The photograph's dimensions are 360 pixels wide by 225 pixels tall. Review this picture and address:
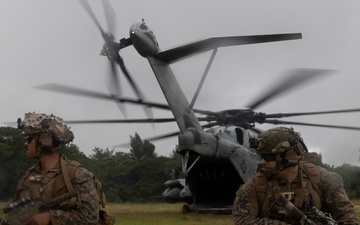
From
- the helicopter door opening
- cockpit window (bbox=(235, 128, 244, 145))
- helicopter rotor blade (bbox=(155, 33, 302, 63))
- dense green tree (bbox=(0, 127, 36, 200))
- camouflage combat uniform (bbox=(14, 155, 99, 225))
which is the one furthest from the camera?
dense green tree (bbox=(0, 127, 36, 200))

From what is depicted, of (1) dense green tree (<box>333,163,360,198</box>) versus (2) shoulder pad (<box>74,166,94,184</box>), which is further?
(1) dense green tree (<box>333,163,360,198</box>)

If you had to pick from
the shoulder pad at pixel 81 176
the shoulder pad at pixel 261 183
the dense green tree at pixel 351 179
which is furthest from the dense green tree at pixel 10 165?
the shoulder pad at pixel 261 183

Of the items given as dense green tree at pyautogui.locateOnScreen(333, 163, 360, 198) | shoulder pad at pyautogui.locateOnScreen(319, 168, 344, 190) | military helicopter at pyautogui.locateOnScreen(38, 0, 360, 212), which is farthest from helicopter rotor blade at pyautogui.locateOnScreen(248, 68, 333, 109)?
dense green tree at pyautogui.locateOnScreen(333, 163, 360, 198)

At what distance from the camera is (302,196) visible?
3869mm

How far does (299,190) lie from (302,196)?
51 millimetres

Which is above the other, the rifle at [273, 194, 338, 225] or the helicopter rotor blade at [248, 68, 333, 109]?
the helicopter rotor blade at [248, 68, 333, 109]

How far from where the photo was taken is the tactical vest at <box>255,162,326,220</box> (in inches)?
153

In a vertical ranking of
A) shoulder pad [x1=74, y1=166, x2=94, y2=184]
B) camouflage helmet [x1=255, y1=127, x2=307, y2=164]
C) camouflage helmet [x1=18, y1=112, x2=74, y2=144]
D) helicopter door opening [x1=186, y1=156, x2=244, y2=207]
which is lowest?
helicopter door opening [x1=186, y1=156, x2=244, y2=207]

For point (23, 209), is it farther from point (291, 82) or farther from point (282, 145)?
point (291, 82)

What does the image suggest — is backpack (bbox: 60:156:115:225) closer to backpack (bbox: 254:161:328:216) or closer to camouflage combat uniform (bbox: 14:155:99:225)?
camouflage combat uniform (bbox: 14:155:99:225)

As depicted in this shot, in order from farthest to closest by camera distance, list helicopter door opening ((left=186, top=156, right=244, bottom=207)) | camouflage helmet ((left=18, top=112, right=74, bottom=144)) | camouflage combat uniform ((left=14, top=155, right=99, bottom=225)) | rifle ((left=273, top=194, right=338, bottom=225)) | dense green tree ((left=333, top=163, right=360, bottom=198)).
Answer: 1. dense green tree ((left=333, top=163, right=360, bottom=198))
2. helicopter door opening ((left=186, top=156, right=244, bottom=207))
3. camouflage helmet ((left=18, top=112, right=74, bottom=144))
4. camouflage combat uniform ((left=14, top=155, right=99, bottom=225))
5. rifle ((left=273, top=194, right=338, bottom=225))

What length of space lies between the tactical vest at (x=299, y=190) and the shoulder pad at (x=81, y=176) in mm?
1181

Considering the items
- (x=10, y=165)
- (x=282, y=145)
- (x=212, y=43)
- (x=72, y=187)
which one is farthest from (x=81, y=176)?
(x=10, y=165)

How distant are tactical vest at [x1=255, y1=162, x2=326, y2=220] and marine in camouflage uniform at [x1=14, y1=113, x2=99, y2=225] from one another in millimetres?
Answer: 1138
